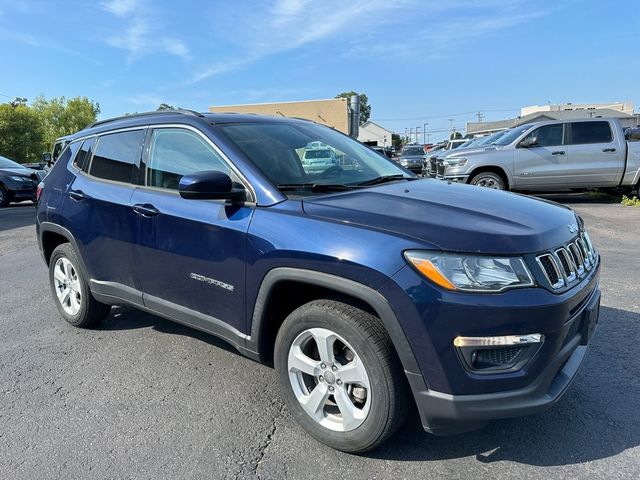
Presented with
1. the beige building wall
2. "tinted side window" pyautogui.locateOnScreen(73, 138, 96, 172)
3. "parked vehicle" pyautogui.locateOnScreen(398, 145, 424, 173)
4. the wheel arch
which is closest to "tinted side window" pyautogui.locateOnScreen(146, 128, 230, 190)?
"tinted side window" pyautogui.locateOnScreen(73, 138, 96, 172)

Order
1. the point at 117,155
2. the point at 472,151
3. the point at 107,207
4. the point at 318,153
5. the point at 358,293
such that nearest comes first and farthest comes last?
the point at 358,293, the point at 318,153, the point at 107,207, the point at 117,155, the point at 472,151

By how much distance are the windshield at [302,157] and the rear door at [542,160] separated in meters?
8.07

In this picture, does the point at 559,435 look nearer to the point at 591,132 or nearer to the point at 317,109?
the point at 591,132

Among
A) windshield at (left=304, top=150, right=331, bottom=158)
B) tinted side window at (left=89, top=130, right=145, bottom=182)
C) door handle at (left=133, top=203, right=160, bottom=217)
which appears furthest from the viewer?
tinted side window at (left=89, top=130, right=145, bottom=182)

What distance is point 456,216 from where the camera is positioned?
7.92 ft

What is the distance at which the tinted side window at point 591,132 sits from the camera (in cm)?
1091

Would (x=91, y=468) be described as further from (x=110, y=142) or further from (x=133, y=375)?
(x=110, y=142)

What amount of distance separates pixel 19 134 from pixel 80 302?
1772 inches

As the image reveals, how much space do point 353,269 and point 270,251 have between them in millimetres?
533

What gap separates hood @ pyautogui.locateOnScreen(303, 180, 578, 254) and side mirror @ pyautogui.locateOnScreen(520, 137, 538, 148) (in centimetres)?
868

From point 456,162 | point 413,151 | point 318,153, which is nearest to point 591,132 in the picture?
point 456,162

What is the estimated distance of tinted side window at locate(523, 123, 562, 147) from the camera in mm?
10953

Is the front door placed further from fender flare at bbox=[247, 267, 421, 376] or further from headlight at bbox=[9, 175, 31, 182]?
headlight at bbox=[9, 175, 31, 182]

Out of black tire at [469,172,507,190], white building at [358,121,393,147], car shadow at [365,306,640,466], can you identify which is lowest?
white building at [358,121,393,147]
